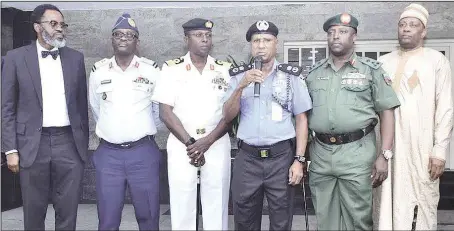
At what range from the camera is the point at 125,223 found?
232 inches

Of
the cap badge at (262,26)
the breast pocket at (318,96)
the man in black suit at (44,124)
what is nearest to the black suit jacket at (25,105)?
the man in black suit at (44,124)

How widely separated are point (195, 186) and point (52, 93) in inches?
54.3

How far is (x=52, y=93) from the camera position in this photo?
4027mm

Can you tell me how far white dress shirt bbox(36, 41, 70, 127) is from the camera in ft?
13.1

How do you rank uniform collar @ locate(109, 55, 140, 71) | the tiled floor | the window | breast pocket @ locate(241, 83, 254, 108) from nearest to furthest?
breast pocket @ locate(241, 83, 254, 108)
uniform collar @ locate(109, 55, 140, 71)
the tiled floor
the window

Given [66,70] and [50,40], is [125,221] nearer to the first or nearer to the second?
[66,70]

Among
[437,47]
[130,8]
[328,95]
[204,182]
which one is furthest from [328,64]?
[130,8]

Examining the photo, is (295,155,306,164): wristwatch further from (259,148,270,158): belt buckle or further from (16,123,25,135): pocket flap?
(16,123,25,135): pocket flap

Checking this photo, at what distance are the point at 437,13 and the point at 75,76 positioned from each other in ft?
15.5

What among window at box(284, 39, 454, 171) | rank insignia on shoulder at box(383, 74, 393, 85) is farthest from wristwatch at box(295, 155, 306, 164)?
window at box(284, 39, 454, 171)

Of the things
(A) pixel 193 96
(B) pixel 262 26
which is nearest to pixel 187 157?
(A) pixel 193 96

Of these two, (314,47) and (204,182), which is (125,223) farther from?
(314,47)

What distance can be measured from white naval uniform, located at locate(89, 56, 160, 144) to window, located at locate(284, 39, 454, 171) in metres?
2.96

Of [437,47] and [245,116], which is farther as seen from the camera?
[437,47]
